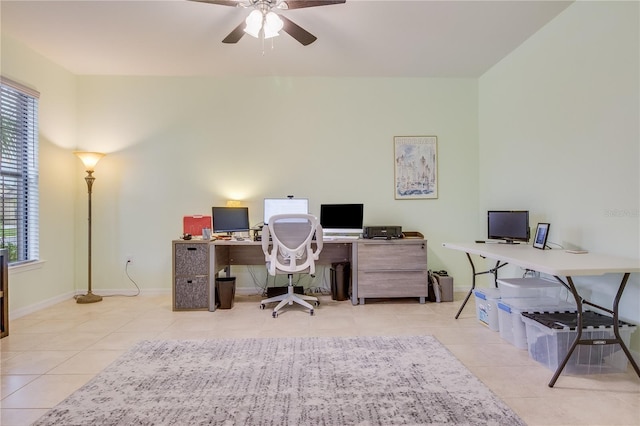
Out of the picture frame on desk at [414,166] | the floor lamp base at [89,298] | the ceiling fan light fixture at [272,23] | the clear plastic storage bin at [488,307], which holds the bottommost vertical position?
the floor lamp base at [89,298]

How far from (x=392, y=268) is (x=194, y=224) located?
235 cm

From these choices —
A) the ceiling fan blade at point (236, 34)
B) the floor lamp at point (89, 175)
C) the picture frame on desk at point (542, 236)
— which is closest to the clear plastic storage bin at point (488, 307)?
the picture frame on desk at point (542, 236)

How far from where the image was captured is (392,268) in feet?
13.0

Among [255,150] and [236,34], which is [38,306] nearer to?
[255,150]

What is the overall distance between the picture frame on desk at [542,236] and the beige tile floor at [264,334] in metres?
0.85

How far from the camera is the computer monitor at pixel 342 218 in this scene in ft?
13.8

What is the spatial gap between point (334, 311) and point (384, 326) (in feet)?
2.17

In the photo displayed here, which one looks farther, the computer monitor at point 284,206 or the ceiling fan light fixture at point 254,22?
the computer monitor at point 284,206

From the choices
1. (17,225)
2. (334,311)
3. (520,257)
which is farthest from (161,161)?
(520,257)

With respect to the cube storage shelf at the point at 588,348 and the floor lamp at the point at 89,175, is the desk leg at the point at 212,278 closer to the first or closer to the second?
the floor lamp at the point at 89,175

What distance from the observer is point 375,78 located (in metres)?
4.50

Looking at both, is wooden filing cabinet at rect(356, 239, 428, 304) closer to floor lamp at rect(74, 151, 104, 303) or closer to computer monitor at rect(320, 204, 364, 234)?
computer monitor at rect(320, 204, 364, 234)

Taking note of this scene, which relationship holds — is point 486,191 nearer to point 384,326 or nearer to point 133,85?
point 384,326

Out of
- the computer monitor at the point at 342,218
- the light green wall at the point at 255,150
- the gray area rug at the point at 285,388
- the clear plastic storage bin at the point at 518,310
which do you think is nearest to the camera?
the gray area rug at the point at 285,388
